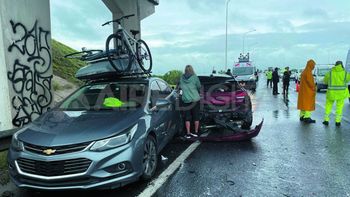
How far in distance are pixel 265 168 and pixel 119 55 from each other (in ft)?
12.7

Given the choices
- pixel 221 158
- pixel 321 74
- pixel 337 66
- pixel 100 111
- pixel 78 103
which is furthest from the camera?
pixel 321 74

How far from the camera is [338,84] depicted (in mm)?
10078

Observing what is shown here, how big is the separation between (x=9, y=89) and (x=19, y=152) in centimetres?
319

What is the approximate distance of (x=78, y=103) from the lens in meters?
5.96

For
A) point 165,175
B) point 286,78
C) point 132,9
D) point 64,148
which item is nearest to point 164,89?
point 165,175

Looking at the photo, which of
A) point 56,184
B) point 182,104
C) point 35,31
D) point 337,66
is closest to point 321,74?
point 337,66

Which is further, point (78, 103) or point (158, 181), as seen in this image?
point (78, 103)

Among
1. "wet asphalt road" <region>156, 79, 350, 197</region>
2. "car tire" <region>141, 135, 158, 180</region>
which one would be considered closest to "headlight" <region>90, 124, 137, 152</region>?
"car tire" <region>141, 135, 158, 180</region>

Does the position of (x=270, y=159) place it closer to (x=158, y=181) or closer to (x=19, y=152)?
(x=158, y=181)

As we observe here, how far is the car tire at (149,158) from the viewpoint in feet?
16.3

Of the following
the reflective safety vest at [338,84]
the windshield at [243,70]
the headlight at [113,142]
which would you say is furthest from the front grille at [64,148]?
the windshield at [243,70]

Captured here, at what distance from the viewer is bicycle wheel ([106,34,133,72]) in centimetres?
721

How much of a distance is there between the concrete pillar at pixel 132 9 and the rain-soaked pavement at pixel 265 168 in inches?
425

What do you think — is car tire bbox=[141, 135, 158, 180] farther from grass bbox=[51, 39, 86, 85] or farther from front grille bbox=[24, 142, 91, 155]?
grass bbox=[51, 39, 86, 85]
